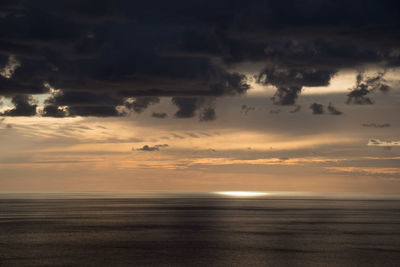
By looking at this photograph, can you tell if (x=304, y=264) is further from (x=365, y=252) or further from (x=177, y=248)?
(x=177, y=248)

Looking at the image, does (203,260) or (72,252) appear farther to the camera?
(72,252)

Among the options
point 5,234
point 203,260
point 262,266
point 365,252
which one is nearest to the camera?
point 262,266

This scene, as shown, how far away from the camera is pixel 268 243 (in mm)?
67688

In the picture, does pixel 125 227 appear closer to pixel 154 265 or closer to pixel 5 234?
pixel 5 234

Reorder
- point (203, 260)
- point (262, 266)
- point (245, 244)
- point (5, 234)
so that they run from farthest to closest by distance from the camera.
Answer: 1. point (5, 234)
2. point (245, 244)
3. point (203, 260)
4. point (262, 266)

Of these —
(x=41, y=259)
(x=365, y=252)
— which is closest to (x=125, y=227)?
(x=41, y=259)

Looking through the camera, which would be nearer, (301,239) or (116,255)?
(116,255)

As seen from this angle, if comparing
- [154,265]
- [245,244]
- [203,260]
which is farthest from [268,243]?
[154,265]

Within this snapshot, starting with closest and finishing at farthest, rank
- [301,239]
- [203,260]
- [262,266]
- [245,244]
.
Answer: [262,266] → [203,260] → [245,244] → [301,239]

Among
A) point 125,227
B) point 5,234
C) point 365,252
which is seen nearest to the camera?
point 365,252

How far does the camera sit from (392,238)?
73.8 m

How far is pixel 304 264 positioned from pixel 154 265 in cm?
1310

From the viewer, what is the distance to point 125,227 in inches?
3629

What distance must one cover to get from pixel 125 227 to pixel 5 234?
20.4m
